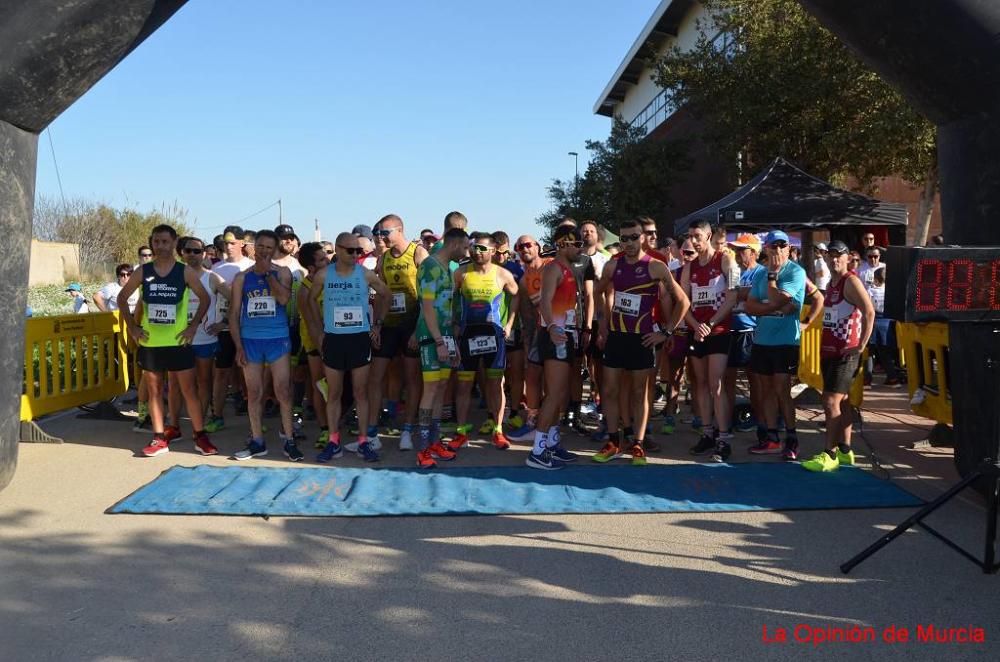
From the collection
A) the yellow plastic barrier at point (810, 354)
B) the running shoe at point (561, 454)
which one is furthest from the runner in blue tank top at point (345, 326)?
the yellow plastic barrier at point (810, 354)

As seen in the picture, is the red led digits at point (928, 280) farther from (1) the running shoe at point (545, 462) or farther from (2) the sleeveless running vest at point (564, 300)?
(1) the running shoe at point (545, 462)

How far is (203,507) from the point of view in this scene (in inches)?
210

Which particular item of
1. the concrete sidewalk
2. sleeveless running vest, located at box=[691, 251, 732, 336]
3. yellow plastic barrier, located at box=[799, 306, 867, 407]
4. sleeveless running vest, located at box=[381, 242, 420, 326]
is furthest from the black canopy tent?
the concrete sidewalk

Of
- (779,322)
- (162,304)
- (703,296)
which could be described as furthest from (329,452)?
(779,322)

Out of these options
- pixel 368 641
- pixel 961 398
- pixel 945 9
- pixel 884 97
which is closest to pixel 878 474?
pixel 961 398

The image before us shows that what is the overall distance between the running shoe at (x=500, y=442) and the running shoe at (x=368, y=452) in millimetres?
1175

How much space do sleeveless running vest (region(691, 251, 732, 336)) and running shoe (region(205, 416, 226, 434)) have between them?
5.07 m

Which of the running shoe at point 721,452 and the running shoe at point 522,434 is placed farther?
the running shoe at point 522,434

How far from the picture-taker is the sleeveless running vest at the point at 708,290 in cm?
706

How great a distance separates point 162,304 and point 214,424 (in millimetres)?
A: 1731

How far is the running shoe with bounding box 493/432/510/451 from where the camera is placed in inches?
287

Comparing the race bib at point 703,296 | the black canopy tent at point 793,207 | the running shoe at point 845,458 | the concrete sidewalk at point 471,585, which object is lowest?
the concrete sidewalk at point 471,585

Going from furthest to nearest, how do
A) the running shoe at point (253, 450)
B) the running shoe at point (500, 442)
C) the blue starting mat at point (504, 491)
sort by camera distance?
the running shoe at point (500, 442), the running shoe at point (253, 450), the blue starting mat at point (504, 491)

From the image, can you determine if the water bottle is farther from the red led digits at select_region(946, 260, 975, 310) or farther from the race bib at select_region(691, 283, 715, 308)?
the red led digits at select_region(946, 260, 975, 310)
